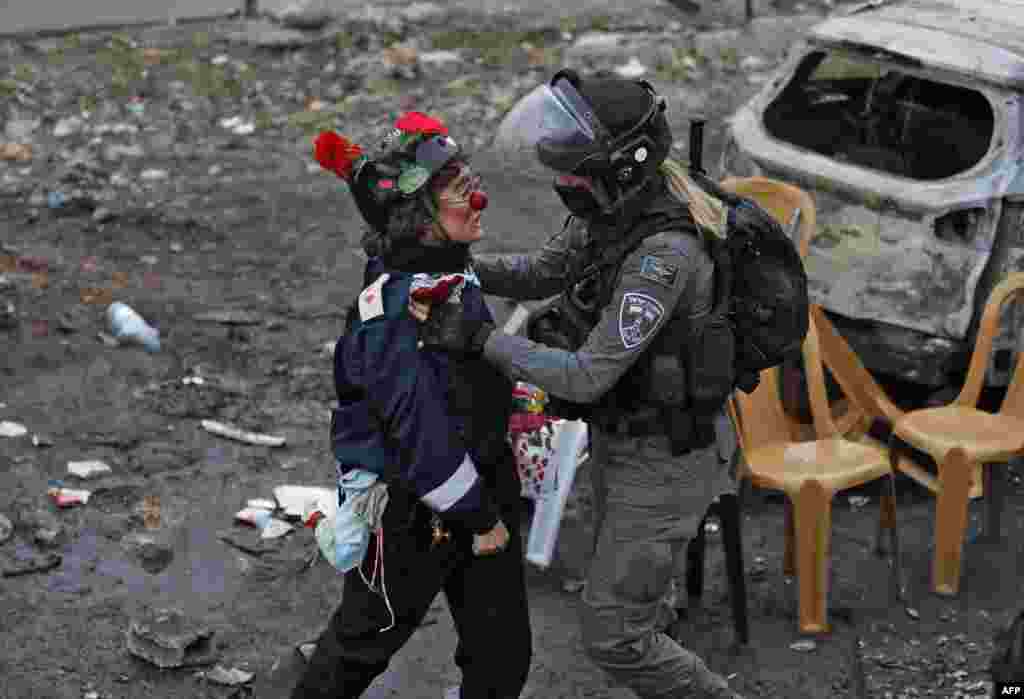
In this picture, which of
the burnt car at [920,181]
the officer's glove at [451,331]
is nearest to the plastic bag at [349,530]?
the officer's glove at [451,331]

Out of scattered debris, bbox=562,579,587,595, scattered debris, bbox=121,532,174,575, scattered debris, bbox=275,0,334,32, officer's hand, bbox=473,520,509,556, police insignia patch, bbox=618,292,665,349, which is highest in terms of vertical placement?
police insignia patch, bbox=618,292,665,349

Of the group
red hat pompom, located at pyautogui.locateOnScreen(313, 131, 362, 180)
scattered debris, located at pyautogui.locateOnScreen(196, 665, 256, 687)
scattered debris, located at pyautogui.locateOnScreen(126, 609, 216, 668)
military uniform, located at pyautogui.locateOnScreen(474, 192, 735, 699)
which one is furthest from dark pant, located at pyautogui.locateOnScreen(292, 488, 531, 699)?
scattered debris, located at pyautogui.locateOnScreen(126, 609, 216, 668)

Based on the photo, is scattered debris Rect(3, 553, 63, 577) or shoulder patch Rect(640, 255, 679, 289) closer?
shoulder patch Rect(640, 255, 679, 289)

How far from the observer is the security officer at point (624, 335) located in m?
3.92

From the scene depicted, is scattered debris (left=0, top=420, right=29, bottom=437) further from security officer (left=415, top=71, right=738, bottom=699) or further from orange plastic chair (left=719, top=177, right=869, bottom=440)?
orange plastic chair (left=719, top=177, right=869, bottom=440)

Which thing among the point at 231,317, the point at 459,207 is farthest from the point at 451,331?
the point at 231,317

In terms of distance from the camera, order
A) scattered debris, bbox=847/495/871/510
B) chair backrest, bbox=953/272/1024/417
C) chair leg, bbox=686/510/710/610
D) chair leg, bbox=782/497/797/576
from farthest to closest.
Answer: scattered debris, bbox=847/495/871/510, chair backrest, bbox=953/272/1024/417, chair leg, bbox=782/497/797/576, chair leg, bbox=686/510/710/610

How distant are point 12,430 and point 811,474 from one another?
133 inches

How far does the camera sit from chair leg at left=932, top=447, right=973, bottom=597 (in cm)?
541

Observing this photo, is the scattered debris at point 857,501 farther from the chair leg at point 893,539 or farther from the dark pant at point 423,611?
the dark pant at point 423,611

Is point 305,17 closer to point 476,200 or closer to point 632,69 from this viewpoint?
point 632,69

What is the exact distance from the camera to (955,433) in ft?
18.2

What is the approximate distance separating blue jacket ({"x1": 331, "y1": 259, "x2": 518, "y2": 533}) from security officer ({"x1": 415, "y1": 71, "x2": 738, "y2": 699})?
0.29 feet

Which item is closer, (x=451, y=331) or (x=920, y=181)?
(x=451, y=331)
